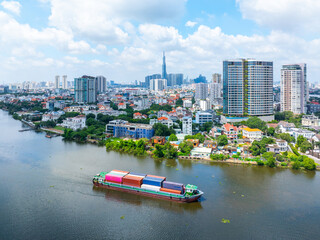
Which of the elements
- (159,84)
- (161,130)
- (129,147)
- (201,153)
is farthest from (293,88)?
(159,84)

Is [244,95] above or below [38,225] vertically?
above

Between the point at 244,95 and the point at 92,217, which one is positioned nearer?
the point at 92,217

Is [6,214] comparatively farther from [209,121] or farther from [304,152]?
[209,121]

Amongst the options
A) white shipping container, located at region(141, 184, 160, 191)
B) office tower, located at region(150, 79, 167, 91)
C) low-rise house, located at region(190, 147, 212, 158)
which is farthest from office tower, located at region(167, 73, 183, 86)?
white shipping container, located at region(141, 184, 160, 191)

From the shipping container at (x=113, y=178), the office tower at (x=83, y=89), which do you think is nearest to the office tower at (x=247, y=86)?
the shipping container at (x=113, y=178)

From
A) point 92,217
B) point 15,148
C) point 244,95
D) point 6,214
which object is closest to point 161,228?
point 92,217

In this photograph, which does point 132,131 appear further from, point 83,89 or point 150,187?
point 83,89

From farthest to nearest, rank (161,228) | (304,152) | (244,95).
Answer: (244,95)
(304,152)
(161,228)

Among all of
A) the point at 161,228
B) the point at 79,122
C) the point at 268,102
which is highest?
the point at 268,102
